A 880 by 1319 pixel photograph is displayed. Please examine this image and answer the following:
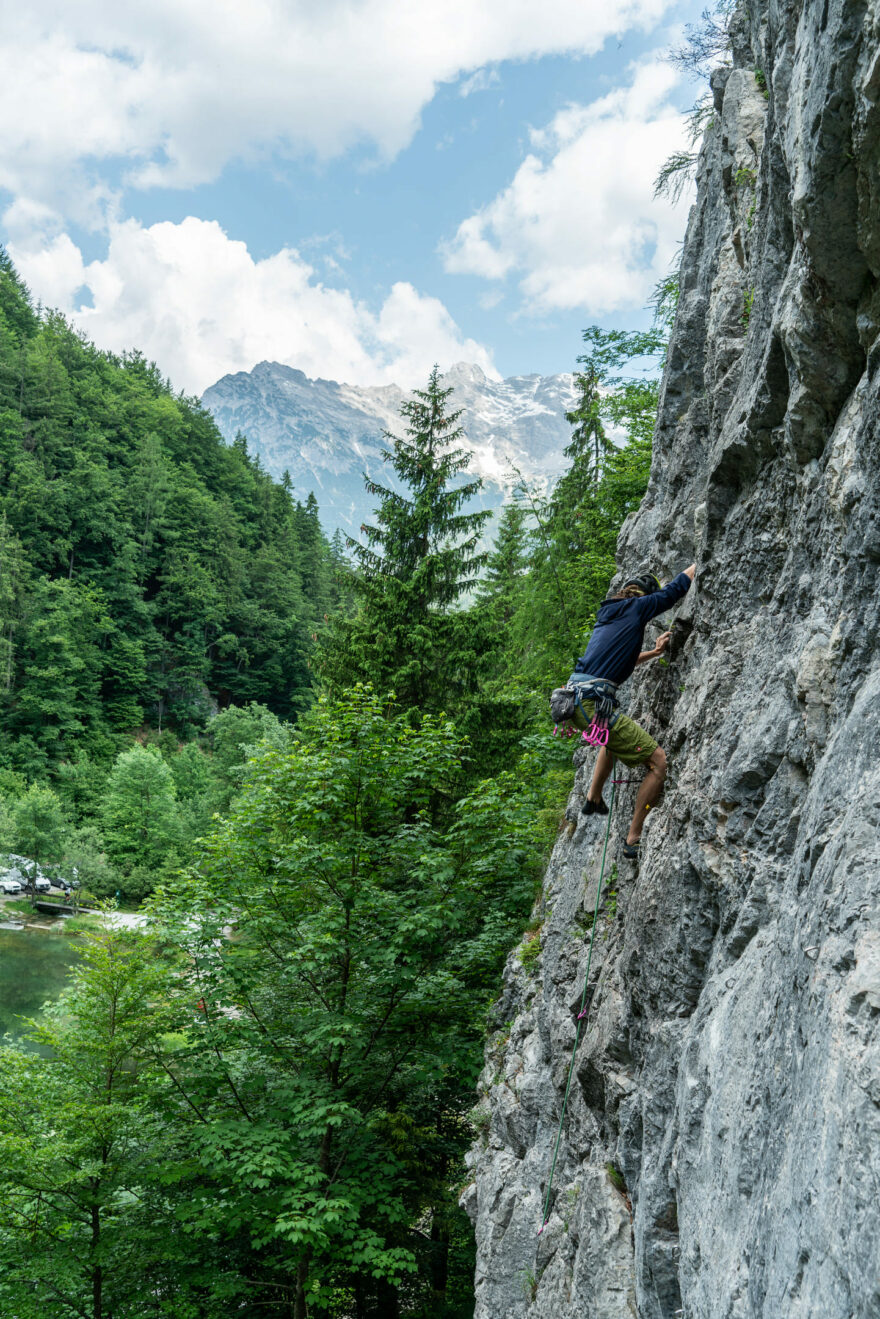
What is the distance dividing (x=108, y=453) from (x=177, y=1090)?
67.6m

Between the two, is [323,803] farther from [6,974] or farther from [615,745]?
[6,974]

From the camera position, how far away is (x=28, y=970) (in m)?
26.6

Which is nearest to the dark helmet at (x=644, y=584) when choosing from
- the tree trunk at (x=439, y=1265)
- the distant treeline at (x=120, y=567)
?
the tree trunk at (x=439, y=1265)

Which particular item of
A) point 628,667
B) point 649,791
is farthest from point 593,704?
point 649,791

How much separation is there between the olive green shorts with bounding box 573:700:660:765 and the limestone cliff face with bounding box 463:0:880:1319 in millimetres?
156

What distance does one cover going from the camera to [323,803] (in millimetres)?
8594

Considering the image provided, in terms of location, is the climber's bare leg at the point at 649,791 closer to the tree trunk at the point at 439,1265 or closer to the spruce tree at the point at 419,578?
the tree trunk at the point at 439,1265

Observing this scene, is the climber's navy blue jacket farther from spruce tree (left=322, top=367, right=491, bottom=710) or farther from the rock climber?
spruce tree (left=322, top=367, right=491, bottom=710)

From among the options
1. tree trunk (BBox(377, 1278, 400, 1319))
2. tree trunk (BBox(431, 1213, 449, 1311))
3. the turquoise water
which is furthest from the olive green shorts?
the turquoise water

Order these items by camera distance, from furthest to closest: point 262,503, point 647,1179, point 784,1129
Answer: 1. point 262,503
2. point 647,1179
3. point 784,1129

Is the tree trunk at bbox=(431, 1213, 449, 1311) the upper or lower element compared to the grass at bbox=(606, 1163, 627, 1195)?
lower

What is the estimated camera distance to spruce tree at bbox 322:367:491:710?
14445 millimetres

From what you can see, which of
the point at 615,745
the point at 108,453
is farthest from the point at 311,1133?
the point at 108,453

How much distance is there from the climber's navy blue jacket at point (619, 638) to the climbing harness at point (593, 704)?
0.09 m
